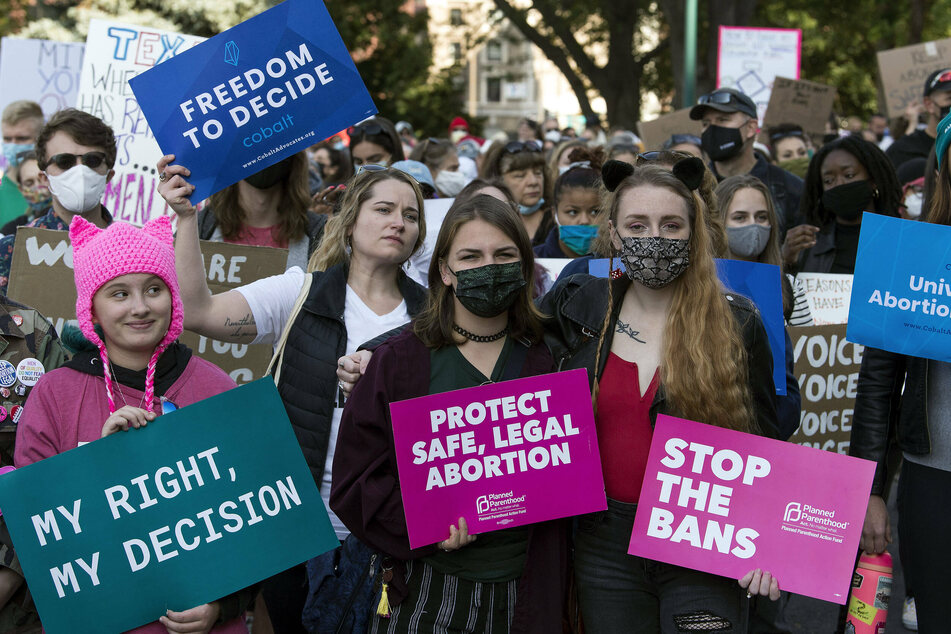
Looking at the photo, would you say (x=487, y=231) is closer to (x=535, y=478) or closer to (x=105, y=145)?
(x=535, y=478)

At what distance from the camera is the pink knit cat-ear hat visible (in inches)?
118

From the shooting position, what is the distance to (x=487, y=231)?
3205 mm

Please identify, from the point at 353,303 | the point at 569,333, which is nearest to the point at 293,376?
the point at 353,303

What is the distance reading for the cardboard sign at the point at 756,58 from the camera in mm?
11492

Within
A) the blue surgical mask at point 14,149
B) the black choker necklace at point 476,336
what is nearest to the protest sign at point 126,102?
the blue surgical mask at point 14,149

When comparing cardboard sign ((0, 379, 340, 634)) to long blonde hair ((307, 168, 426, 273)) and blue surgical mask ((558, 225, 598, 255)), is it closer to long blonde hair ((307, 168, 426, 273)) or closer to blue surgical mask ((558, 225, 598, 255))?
long blonde hair ((307, 168, 426, 273))

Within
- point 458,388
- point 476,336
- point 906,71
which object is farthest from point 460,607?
point 906,71

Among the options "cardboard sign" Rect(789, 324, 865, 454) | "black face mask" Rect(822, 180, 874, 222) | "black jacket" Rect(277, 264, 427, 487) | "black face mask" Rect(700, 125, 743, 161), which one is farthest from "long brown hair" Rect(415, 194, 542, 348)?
"black face mask" Rect(700, 125, 743, 161)

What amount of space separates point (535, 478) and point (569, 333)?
1.61 ft

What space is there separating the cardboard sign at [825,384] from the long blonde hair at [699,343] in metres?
1.68

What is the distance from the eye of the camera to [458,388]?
312cm

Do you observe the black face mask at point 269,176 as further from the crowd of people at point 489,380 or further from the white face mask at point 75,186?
the crowd of people at point 489,380

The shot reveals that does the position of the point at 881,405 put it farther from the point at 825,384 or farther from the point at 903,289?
the point at 825,384

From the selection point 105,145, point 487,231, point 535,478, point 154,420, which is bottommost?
point 535,478
